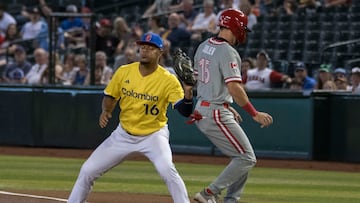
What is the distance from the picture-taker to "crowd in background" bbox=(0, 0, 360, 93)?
695 inches

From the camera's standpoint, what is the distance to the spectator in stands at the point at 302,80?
17406 mm

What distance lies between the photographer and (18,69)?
20375 millimetres

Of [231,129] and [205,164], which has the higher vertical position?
[231,129]

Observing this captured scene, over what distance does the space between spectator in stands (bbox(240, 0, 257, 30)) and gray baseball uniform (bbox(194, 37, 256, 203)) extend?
10.3 m

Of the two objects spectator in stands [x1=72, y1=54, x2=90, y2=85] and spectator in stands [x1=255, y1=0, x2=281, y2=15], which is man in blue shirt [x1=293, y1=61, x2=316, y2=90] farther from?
spectator in stands [x1=72, y1=54, x2=90, y2=85]

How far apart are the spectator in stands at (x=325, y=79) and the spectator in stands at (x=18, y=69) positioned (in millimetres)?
6340

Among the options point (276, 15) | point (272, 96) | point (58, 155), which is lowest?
point (58, 155)

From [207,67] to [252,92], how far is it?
818 centimetres

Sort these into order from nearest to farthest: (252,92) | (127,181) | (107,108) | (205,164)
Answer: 1. (107,108)
2. (127,181)
3. (205,164)
4. (252,92)

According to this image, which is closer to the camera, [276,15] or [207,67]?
[207,67]

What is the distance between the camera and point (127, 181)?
1264 centimetres

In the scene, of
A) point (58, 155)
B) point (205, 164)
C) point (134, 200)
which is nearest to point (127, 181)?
point (134, 200)

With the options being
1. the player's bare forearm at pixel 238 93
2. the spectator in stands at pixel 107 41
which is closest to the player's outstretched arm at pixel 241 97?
the player's bare forearm at pixel 238 93

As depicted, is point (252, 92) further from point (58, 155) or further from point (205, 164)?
point (58, 155)
